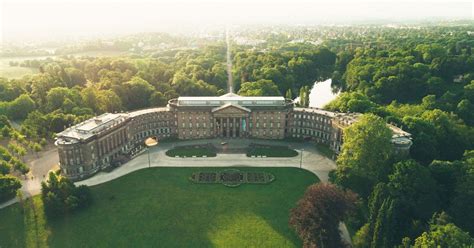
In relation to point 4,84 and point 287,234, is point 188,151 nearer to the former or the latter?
point 287,234

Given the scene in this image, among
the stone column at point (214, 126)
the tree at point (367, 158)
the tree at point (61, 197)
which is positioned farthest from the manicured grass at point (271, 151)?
the tree at point (61, 197)

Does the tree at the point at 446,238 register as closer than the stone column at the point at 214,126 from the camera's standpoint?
Yes

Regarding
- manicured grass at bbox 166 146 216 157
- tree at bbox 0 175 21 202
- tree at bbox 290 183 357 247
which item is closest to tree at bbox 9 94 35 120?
tree at bbox 0 175 21 202

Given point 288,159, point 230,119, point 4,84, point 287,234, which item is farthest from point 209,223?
point 4,84

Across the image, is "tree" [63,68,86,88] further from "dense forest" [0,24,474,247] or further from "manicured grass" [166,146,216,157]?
"manicured grass" [166,146,216,157]

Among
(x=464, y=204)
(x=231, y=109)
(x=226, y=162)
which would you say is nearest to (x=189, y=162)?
(x=226, y=162)

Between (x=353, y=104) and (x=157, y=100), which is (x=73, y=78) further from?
(x=353, y=104)

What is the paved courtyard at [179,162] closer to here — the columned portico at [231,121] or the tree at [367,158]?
the columned portico at [231,121]
